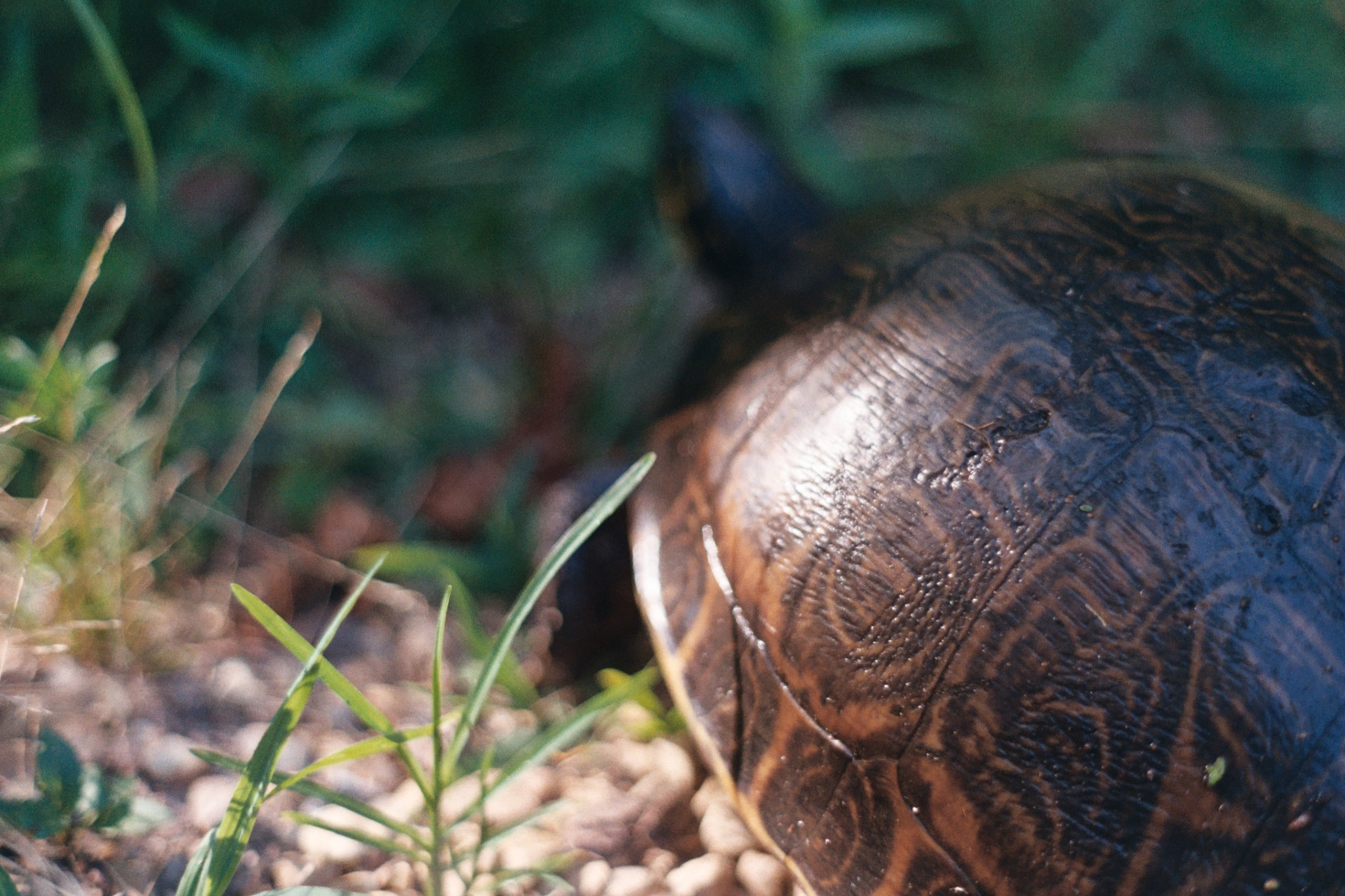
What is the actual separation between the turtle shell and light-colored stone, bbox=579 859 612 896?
219 mm

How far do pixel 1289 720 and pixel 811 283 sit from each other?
37.3 inches

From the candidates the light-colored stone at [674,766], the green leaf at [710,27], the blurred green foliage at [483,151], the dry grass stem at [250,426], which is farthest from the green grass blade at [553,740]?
the green leaf at [710,27]

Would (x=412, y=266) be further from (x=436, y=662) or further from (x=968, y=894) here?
(x=968, y=894)

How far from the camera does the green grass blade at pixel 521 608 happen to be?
3.59ft

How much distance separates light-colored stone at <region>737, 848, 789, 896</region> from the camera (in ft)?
4.27

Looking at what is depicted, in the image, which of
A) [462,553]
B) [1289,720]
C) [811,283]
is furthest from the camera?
[462,553]

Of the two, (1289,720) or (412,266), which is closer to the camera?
(1289,720)

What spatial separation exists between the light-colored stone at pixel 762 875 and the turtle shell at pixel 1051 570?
0.23 ft

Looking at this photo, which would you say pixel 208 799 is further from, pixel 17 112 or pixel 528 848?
pixel 17 112

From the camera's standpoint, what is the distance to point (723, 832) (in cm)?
137

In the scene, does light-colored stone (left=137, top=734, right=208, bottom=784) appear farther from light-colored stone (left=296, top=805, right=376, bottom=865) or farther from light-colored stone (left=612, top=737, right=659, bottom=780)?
light-colored stone (left=612, top=737, right=659, bottom=780)

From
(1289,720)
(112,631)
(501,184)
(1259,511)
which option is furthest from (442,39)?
(1289,720)

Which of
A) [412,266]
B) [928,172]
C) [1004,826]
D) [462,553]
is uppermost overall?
[928,172]

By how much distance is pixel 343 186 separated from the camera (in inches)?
89.6
